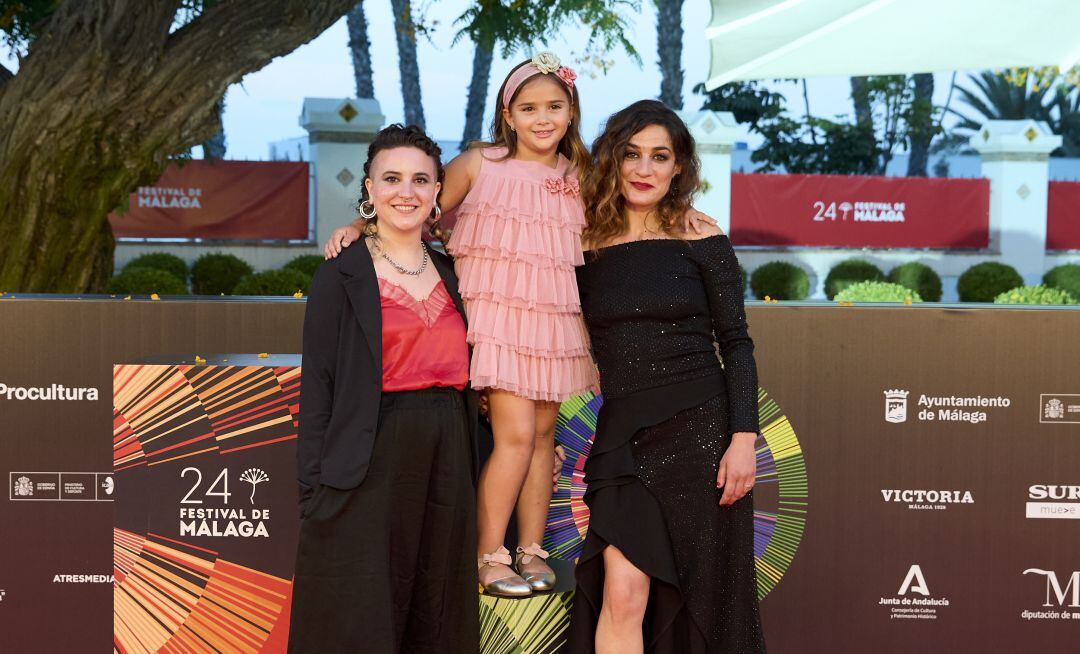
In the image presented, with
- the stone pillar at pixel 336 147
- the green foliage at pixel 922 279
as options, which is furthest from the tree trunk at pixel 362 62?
the green foliage at pixel 922 279

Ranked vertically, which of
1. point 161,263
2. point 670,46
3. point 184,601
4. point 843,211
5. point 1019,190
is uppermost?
point 670,46

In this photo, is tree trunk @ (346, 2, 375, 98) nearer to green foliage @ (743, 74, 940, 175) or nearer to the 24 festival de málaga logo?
green foliage @ (743, 74, 940, 175)

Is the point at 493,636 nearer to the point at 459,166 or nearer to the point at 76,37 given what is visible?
the point at 459,166

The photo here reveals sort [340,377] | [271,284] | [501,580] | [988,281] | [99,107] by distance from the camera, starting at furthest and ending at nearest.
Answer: [988,281] < [271,284] < [99,107] < [501,580] < [340,377]

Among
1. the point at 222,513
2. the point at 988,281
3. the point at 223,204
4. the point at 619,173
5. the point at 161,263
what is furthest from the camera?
the point at 988,281

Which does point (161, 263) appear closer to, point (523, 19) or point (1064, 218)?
point (523, 19)

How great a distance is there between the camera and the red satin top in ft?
9.27

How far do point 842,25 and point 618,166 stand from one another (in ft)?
4.87

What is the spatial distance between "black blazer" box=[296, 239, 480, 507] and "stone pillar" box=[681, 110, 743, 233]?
49.6 ft

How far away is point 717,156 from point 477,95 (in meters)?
5.47

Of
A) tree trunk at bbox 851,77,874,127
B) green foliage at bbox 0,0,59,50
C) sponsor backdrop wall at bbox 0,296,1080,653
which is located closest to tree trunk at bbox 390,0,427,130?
tree trunk at bbox 851,77,874,127

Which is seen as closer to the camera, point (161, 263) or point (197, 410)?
point (197, 410)

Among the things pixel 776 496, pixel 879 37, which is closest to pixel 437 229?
pixel 879 37

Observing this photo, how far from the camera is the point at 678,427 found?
2977mm
